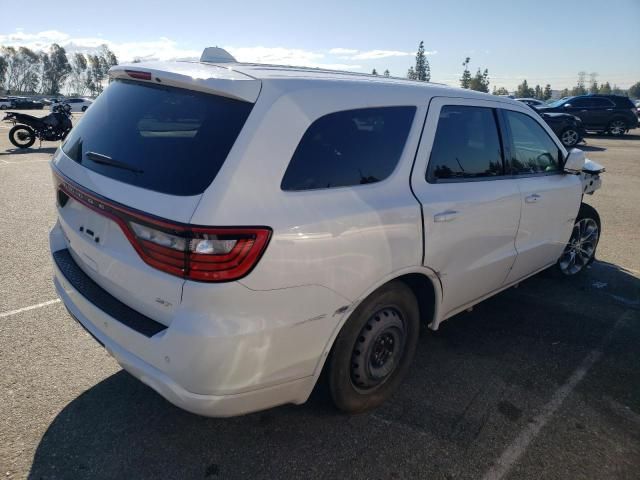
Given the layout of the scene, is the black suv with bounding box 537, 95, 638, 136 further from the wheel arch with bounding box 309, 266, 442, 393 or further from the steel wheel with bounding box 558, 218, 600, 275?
the wheel arch with bounding box 309, 266, 442, 393

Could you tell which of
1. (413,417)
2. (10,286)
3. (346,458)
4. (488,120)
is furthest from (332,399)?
(10,286)

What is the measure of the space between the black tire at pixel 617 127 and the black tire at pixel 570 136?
611 cm

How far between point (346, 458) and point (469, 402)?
93 centimetres

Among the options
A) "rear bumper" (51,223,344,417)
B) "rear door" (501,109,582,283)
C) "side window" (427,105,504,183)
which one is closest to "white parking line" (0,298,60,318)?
"rear bumper" (51,223,344,417)

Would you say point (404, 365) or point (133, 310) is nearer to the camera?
point (133, 310)

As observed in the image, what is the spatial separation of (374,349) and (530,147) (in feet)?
7.32

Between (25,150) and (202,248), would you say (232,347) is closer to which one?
(202,248)

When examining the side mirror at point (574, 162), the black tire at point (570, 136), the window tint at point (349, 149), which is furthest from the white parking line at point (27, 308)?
the black tire at point (570, 136)

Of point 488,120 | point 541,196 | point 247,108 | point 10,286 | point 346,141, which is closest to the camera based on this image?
point 247,108

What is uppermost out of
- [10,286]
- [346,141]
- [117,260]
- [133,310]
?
[346,141]

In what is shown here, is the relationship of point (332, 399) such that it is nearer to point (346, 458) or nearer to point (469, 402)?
point (346, 458)

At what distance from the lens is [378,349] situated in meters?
2.72

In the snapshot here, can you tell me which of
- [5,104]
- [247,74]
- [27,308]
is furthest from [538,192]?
[5,104]

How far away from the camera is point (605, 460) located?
2.46 m
